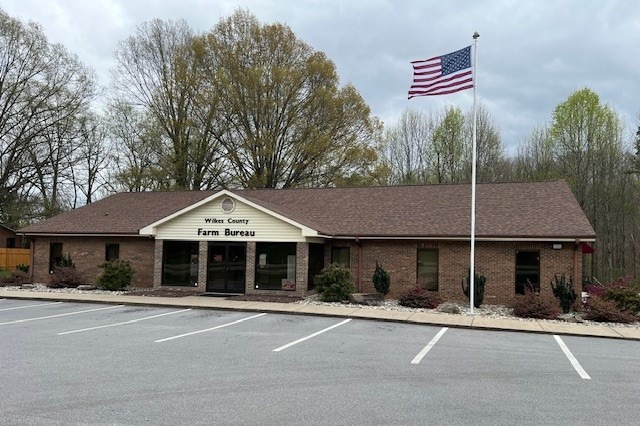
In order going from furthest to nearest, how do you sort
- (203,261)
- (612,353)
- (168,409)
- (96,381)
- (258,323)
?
(203,261) → (258,323) → (612,353) → (96,381) → (168,409)

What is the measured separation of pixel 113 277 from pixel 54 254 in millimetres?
5754

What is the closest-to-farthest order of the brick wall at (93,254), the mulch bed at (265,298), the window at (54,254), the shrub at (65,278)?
the mulch bed at (265,298), the shrub at (65,278), the brick wall at (93,254), the window at (54,254)

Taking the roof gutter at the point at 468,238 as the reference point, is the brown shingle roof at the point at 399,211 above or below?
above

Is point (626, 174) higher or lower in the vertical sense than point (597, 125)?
lower

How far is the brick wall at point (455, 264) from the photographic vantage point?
18266 mm

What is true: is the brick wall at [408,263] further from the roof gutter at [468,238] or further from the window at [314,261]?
the roof gutter at [468,238]

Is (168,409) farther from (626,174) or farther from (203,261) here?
(626,174)

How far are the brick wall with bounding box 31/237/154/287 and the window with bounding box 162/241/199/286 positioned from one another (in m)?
1.81

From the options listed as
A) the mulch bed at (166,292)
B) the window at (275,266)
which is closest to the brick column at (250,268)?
the window at (275,266)

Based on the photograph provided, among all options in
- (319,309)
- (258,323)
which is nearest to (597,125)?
(319,309)

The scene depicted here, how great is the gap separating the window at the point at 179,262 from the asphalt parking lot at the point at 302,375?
7.87 meters

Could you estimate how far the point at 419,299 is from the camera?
17125 mm

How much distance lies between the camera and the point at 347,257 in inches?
842

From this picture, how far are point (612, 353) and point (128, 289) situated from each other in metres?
17.7
